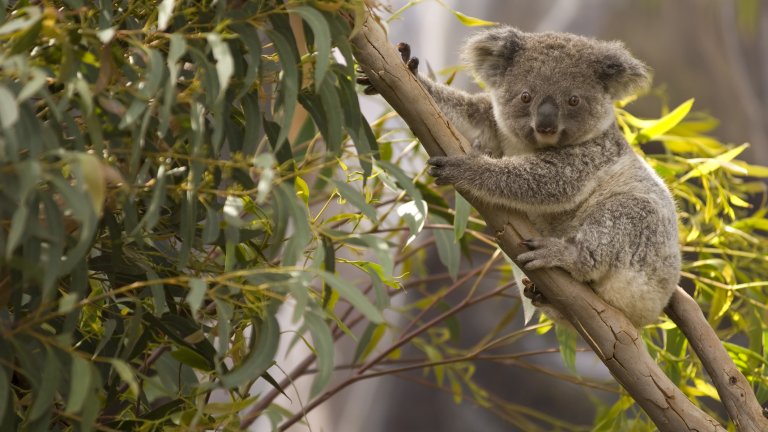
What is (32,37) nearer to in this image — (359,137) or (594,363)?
(359,137)

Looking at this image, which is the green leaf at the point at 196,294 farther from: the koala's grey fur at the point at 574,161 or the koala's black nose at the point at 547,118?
the koala's black nose at the point at 547,118

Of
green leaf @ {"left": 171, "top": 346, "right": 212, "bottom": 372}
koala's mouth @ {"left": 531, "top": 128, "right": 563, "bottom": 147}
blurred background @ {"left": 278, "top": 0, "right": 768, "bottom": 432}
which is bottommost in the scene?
blurred background @ {"left": 278, "top": 0, "right": 768, "bottom": 432}

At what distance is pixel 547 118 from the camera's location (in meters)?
1.92

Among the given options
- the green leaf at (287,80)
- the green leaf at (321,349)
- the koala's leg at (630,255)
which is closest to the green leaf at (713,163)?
the koala's leg at (630,255)

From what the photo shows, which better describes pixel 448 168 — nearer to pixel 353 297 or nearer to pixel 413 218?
pixel 413 218

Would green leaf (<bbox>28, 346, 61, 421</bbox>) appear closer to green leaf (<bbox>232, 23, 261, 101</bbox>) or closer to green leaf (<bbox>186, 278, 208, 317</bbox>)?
green leaf (<bbox>186, 278, 208, 317</bbox>)

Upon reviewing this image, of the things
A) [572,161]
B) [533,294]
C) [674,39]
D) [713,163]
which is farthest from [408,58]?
[674,39]

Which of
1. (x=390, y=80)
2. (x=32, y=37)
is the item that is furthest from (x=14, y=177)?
(x=390, y=80)

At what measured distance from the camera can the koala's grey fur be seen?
1.90m

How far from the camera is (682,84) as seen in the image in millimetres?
4938

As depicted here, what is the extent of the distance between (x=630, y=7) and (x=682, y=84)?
1.82 ft

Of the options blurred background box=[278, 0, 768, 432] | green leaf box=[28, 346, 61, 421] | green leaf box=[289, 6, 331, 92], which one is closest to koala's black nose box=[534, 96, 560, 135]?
green leaf box=[289, 6, 331, 92]

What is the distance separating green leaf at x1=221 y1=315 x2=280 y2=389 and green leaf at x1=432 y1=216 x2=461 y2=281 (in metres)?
0.80

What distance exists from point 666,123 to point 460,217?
81 centimetres
